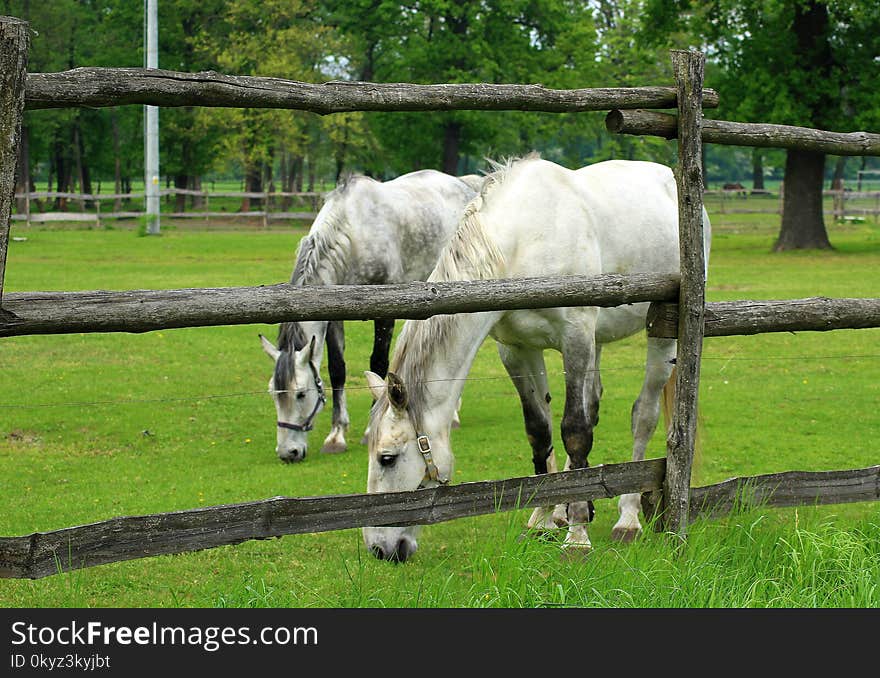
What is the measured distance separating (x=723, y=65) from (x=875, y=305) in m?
22.6

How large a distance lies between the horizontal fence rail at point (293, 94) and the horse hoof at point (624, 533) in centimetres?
244

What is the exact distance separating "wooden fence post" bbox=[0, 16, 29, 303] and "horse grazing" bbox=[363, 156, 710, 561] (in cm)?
209

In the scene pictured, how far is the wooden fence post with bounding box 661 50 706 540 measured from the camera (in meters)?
4.84

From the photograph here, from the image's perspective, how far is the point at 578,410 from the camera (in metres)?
5.83

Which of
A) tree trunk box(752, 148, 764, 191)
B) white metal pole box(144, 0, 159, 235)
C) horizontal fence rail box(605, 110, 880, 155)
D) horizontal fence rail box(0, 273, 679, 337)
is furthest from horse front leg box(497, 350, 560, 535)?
tree trunk box(752, 148, 764, 191)

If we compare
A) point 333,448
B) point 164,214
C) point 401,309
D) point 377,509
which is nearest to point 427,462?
point 377,509

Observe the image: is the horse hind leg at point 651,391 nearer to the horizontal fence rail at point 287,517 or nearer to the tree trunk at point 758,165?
the horizontal fence rail at point 287,517

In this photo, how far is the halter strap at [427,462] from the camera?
17.5 feet

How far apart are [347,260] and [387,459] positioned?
3.88 metres

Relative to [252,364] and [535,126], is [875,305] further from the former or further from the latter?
[535,126]

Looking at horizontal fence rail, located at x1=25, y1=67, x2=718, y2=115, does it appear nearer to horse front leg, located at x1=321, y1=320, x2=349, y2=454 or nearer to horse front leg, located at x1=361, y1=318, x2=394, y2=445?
horse front leg, located at x1=321, y1=320, x2=349, y2=454

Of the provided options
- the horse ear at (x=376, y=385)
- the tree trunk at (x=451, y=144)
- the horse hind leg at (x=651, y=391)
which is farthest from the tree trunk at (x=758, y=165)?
the horse ear at (x=376, y=385)

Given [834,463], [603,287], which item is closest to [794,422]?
[834,463]
